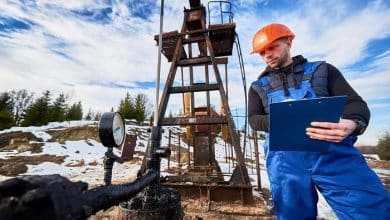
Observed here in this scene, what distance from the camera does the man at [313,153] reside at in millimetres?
1745

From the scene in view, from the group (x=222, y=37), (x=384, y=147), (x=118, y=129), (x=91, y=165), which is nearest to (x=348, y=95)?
(x=118, y=129)

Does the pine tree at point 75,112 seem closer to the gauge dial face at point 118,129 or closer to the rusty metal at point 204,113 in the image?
the rusty metal at point 204,113

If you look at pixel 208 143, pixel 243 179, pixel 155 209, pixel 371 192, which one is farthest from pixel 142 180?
pixel 208 143

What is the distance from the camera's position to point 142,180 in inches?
57.3

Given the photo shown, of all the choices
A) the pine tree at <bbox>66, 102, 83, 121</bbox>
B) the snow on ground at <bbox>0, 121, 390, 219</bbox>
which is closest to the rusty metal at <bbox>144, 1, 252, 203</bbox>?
the snow on ground at <bbox>0, 121, 390, 219</bbox>

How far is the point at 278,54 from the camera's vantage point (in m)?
2.22

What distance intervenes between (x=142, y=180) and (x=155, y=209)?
1.07ft

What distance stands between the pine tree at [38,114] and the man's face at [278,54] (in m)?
36.7

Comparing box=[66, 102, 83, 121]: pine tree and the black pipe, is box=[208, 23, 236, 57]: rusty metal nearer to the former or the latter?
the black pipe

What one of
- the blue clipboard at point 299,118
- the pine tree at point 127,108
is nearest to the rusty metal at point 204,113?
the blue clipboard at point 299,118

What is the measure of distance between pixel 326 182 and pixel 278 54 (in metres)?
1.23

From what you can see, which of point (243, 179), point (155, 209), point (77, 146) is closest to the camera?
point (155, 209)

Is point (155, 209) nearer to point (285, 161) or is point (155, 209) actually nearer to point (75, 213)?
point (75, 213)

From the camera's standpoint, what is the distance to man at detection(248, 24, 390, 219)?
68.7 inches
